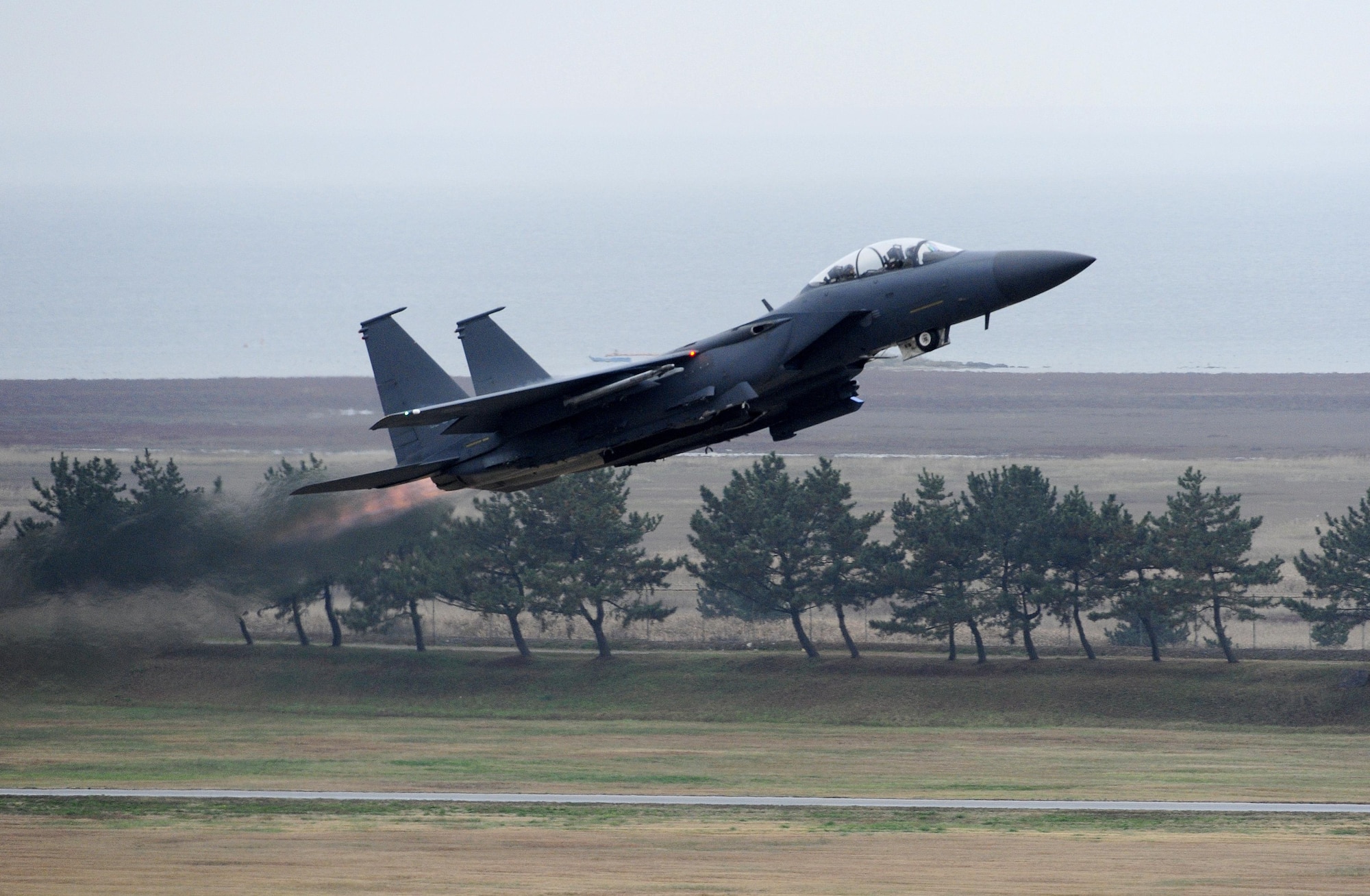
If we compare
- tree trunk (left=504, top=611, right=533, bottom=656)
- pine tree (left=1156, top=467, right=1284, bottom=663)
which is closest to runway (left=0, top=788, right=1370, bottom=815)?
pine tree (left=1156, top=467, right=1284, bottom=663)

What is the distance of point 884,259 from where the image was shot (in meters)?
33.0

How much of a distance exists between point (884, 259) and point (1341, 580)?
120ft

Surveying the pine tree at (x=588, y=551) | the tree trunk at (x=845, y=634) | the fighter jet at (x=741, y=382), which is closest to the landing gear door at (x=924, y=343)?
the fighter jet at (x=741, y=382)

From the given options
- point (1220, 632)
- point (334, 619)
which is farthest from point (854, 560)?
point (334, 619)

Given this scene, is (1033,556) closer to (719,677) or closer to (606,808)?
(719,677)

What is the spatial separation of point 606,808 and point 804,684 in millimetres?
25225

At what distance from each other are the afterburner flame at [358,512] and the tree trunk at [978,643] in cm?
2264

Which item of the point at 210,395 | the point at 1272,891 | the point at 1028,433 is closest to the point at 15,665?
the point at 1272,891

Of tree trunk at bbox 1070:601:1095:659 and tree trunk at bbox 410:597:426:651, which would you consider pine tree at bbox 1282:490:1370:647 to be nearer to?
tree trunk at bbox 1070:601:1095:659

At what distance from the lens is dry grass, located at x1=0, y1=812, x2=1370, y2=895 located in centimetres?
3238

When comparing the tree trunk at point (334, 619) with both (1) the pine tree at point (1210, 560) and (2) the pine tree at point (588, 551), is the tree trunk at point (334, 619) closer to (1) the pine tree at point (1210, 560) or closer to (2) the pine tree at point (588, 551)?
(2) the pine tree at point (588, 551)

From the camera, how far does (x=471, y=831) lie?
37594 millimetres

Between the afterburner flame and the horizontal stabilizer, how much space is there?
47.4 feet

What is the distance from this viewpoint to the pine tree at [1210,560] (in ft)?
204
